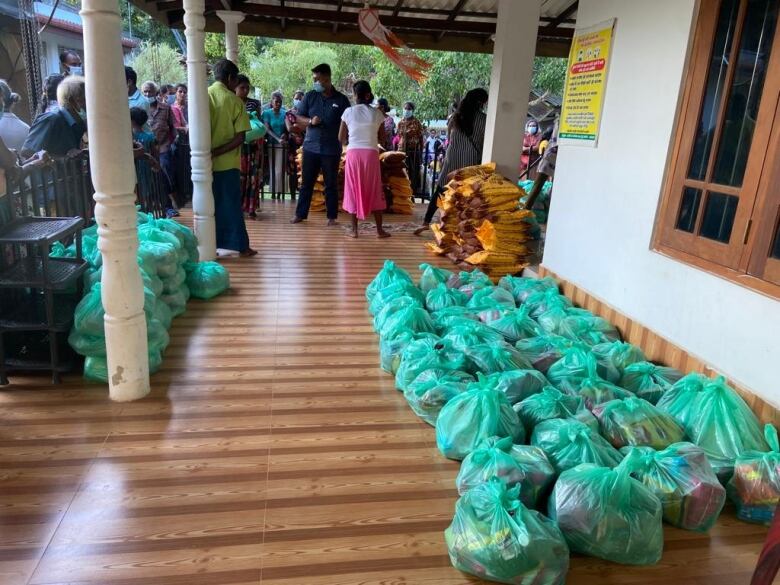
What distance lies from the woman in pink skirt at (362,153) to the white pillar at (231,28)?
2.11 metres

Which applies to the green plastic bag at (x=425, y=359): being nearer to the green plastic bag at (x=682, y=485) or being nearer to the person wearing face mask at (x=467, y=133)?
the green plastic bag at (x=682, y=485)

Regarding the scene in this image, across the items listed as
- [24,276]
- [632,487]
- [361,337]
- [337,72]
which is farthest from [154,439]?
[337,72]

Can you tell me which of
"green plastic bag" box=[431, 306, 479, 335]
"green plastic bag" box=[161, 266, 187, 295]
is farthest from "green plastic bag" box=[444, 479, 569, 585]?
"green plastic bag" box=[161, 266, 187, 295]

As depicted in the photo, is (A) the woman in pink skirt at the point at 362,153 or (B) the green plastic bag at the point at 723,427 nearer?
(B) the green plastic bag at the point at 723,427

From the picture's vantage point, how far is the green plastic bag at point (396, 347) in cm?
326

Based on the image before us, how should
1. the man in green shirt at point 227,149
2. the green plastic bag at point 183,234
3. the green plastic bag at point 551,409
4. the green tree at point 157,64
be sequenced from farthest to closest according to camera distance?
the green tree at point 157,64
the man in green shirt at point 227,149
the green plastic bag at point 183,234
the green plastic bag at point 551,409

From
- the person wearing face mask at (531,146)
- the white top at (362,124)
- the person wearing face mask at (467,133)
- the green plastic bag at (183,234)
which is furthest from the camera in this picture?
the person wearing face mask at (531,146)

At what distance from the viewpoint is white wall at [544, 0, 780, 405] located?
2.74m

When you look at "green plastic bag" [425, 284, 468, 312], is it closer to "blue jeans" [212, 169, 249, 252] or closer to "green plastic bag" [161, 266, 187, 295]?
"green plastic bag" [161, 266, 187, 295]

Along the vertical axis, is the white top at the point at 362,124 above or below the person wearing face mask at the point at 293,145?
above

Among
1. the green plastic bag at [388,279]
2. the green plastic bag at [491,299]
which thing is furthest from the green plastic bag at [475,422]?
the green plastic bag at [388,279]

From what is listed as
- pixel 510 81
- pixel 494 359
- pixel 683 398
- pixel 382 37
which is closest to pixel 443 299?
pixel 494 359

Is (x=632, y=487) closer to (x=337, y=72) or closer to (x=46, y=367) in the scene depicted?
(x=46, y=367)

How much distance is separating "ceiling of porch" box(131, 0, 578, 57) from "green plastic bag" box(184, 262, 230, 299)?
3911 millimetres
